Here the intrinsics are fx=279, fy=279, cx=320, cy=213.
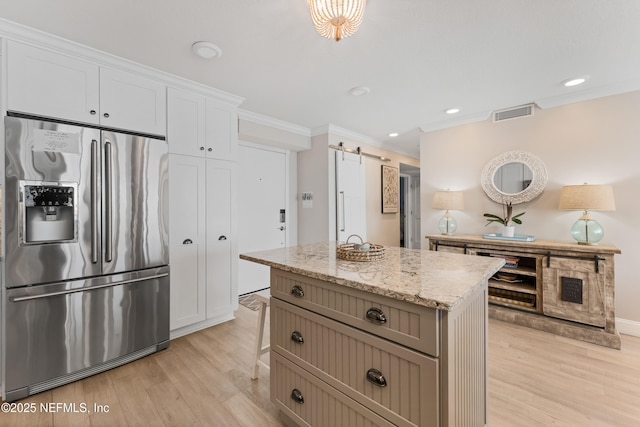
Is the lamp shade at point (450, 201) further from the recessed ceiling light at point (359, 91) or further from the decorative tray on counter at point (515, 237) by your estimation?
the recessed ceiling light at point (359, 91)

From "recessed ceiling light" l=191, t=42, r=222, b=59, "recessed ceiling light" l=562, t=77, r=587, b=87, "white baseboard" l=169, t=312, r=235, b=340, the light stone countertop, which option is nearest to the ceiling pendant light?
"recessed ceiling light" l=191, t=42, r=222, b=59

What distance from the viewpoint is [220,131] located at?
294 cm

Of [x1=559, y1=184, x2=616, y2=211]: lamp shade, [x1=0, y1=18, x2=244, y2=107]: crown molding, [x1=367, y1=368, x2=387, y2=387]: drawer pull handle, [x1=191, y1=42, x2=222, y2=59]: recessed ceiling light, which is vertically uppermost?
[x1=191, y1=42, x2=222, y2=59]: recessed ceiling light

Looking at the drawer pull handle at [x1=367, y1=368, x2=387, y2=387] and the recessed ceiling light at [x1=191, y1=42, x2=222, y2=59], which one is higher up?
the recessed ceiling light at [x1=191, y1=42, x2=222, y2=59]

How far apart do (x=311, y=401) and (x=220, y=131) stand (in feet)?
8.44

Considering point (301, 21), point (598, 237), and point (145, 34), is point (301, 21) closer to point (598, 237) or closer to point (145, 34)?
point (145, 34)

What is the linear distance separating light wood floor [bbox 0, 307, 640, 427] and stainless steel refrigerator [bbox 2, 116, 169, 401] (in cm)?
23

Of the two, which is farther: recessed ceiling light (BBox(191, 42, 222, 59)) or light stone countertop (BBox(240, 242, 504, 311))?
recessed ceiling light (BBox(191, 42, 222, 59))

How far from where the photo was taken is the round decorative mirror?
3213mm

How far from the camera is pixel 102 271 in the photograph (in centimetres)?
212

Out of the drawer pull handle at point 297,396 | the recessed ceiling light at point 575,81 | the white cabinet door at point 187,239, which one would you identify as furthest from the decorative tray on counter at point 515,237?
the white cabinet door at point 187,239

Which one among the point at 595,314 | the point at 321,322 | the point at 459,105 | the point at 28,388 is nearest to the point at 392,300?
Answer: the point at 321,322

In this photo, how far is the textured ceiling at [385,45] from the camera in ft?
5.57

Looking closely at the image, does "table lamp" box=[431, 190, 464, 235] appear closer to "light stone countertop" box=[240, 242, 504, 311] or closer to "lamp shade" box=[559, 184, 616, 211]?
"lamp shade" box=[559, 184, 616, 211]
